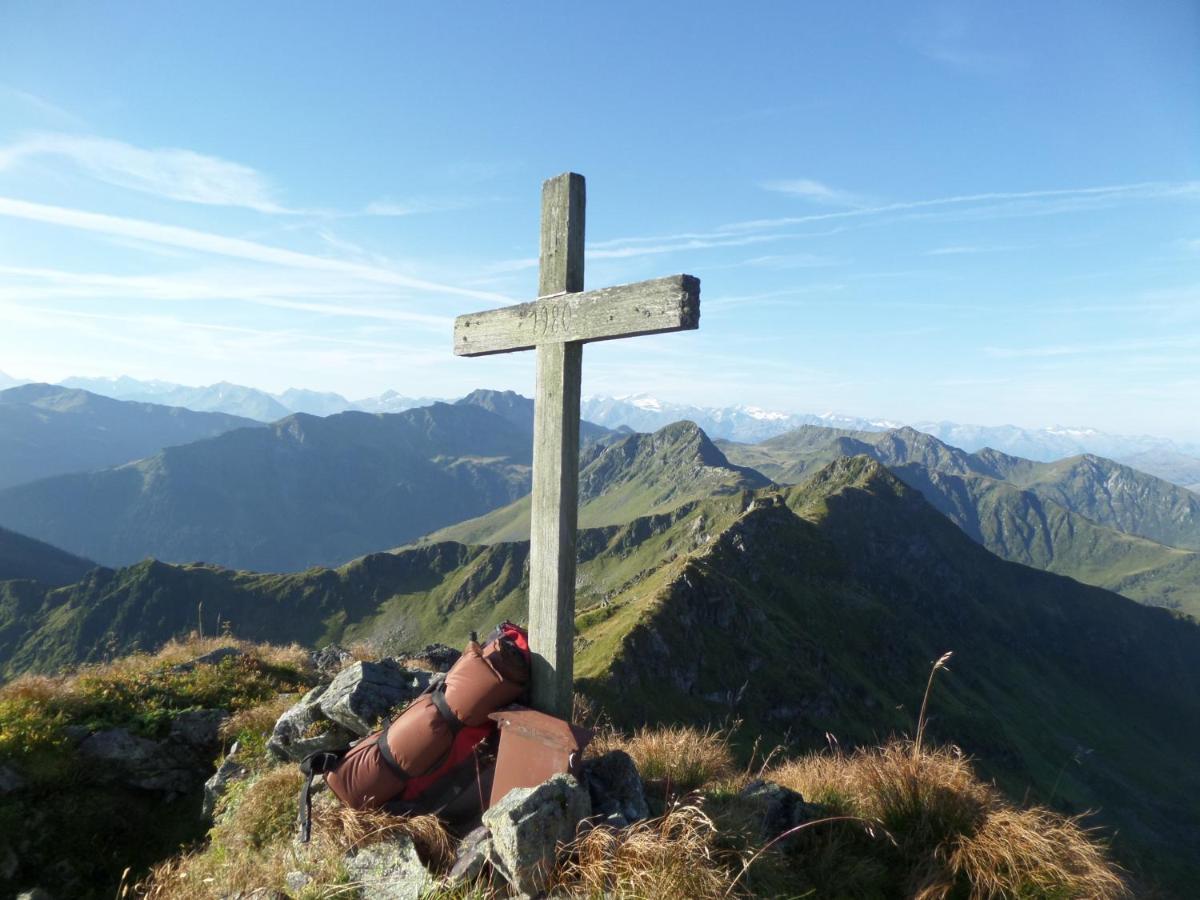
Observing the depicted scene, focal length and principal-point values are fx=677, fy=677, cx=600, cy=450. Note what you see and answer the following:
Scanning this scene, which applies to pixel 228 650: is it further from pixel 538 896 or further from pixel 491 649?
pixel 538 896

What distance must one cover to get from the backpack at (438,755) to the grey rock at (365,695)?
101cm

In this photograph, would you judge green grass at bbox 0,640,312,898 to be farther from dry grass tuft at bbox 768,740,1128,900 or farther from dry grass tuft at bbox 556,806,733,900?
dry grass tuft at bbox 768,740,1128,900

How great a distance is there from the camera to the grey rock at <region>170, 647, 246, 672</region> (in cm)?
1048

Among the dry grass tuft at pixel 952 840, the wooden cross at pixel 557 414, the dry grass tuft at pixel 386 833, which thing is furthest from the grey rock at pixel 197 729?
the dry grass tuft at pixel 952 840

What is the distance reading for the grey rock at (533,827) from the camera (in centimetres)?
449

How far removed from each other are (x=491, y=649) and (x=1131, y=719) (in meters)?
207

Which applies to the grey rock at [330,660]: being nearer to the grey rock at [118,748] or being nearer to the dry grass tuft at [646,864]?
the grey rock at [118,748]

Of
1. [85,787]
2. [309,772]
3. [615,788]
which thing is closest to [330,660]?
[85,787]

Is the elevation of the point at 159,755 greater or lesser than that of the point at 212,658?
greater

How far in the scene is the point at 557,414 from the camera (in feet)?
20.7

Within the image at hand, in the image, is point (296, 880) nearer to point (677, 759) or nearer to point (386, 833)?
point (386, 833)

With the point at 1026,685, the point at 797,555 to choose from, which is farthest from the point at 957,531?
the point at 797,555

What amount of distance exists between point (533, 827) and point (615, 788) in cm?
127

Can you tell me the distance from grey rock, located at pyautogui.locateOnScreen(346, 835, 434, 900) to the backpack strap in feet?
2.09
